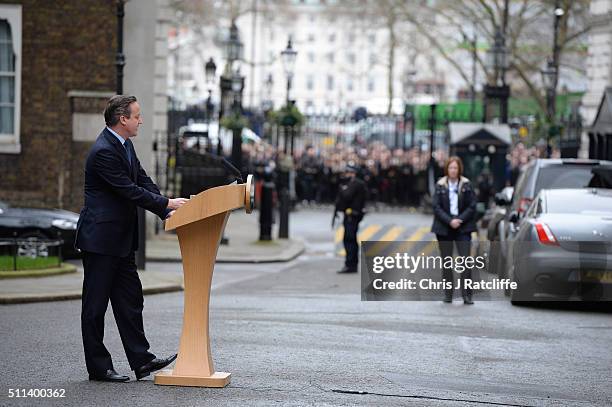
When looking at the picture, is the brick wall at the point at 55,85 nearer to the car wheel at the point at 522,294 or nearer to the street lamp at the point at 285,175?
the street lamp at the point at 285,175

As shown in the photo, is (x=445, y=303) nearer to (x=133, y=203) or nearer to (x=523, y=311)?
(x=523, y=311)

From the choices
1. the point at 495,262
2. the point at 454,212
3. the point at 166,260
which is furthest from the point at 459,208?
the point at 166,260

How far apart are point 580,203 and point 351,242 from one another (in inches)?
259

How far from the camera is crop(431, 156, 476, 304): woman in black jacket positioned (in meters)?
16.6

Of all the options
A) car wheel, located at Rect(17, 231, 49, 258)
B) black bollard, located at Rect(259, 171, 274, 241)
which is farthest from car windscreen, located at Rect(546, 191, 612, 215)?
black bollard, located at Rect(259, 171, 274, 241)

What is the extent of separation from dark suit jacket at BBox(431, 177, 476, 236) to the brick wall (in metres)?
10.4

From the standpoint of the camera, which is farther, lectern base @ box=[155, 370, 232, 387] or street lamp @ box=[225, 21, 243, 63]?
street lamp @ box=[225, 21, 243, 63]

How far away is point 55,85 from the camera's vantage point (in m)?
25.8

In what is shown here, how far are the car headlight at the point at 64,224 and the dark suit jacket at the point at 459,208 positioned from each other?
285 inches

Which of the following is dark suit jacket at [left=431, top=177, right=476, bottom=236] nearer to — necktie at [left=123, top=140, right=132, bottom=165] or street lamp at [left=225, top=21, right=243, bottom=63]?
necktie at [left=123, top=140, right=132, bottom=165]

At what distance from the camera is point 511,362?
11070 millimetres

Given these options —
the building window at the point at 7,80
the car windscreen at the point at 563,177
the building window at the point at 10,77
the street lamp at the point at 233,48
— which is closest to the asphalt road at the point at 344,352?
the car windscreen at the point at 563,177

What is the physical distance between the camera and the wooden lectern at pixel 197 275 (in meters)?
8.79

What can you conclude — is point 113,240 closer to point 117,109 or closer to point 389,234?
point 117,109
